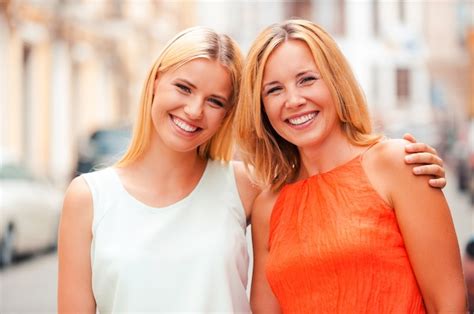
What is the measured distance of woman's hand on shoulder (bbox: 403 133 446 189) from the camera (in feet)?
8.14

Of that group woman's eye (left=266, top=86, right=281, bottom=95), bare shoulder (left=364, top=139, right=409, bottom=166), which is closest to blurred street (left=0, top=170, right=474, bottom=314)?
bare shoulder (left=364, top=139, right=409, bottom=166)

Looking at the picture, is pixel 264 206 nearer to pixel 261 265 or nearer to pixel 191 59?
pixel 261 265

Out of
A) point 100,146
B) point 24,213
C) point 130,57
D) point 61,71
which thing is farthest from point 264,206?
point 130,57

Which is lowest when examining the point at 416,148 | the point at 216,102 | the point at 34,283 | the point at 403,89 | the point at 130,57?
the point at 403,89

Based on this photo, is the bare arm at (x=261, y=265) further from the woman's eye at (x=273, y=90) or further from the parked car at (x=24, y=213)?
the parked car at (x=24, y=213)

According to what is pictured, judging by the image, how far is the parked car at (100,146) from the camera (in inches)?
566

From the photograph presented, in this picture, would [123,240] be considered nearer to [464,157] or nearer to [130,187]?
[130,187]

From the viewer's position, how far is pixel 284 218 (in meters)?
2.76

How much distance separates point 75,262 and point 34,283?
603 centimetres

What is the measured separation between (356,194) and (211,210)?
58 centimetres

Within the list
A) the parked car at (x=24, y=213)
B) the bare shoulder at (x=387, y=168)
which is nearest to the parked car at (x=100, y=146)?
the parked car at (x=24, y=213)

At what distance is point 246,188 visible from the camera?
9.89 feet

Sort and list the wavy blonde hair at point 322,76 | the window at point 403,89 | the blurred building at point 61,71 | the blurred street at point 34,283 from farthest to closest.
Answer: the window at point 403,89 < the blurred building at point 61,71 < the blurred street at point 34,283 < the wavy blonde hair at point 322,76

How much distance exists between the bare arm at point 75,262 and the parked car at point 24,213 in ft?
21.5
